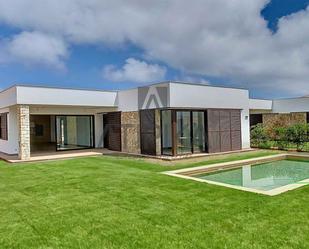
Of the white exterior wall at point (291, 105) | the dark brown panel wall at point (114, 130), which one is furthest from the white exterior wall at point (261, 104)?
the dark brown panel wall at point (114, 130)

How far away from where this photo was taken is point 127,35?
65.8ft

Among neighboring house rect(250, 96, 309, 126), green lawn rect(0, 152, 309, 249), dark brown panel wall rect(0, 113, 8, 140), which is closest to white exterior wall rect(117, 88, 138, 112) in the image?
dark brown panel wall rect(0, 113, 8, 140)

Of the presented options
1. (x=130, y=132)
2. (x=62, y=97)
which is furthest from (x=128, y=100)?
(x=62, y=97)

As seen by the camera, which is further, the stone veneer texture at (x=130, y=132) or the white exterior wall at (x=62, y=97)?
the stone veneer texture at (x=130, y=132)

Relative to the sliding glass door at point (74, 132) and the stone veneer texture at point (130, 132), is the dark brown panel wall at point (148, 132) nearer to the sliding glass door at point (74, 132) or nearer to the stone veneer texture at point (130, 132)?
the stone veneer texture at point (130, 132)

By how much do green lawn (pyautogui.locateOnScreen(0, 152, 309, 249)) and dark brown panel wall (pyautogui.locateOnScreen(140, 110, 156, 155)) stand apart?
7.29m

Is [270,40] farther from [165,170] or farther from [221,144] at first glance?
[165,170]

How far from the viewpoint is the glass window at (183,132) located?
17172mm

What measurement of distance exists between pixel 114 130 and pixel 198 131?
20.2ft

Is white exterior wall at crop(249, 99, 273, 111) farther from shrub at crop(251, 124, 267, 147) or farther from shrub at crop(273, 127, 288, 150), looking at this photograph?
shrub at crop(273, 127, 288, 150)

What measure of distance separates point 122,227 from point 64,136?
57.1 feet

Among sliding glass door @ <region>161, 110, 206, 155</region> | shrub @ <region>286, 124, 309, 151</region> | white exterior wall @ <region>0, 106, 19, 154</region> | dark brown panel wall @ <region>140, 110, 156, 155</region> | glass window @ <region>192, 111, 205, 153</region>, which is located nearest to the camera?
sliding glass door @ <region>161, 110, 206, 155</region>

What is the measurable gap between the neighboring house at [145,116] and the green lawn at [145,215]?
7132 millimetres

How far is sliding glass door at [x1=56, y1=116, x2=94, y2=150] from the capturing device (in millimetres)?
21812
